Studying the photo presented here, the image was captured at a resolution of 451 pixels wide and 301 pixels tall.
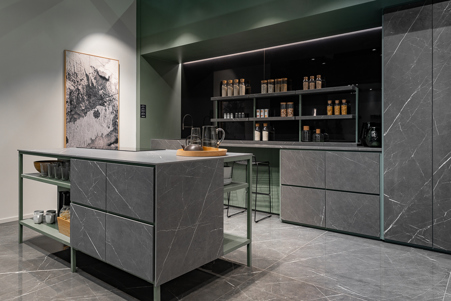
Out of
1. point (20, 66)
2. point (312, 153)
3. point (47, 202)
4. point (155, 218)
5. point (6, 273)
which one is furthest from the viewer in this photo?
point (47, 202)

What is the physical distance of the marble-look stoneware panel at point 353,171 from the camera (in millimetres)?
3387

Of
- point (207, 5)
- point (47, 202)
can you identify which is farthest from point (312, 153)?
point (47, 202)

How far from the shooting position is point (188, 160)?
2.08 m

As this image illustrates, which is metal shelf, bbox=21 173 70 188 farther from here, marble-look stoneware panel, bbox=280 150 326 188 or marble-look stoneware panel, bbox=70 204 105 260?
marble-look stoneware panel, bbox=280 150 326 188

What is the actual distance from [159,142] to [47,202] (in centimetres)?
180

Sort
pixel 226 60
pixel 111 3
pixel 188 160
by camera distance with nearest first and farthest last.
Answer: pixel 188 160, pixel 111 3, pixel 226 60

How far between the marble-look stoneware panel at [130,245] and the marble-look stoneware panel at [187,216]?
65 mm

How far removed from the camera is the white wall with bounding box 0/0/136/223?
3988 mm

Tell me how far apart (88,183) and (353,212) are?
269cm

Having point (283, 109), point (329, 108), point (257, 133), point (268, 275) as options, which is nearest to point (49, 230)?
point (268, 275)

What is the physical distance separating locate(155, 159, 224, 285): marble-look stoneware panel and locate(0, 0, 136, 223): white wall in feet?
10.2

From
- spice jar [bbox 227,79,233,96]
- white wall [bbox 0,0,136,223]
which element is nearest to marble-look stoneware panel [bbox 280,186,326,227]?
spice jar [bbox 227,79,233,96]

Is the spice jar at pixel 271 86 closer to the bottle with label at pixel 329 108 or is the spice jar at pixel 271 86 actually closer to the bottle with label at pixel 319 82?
the bottle with label at pixel 319 82

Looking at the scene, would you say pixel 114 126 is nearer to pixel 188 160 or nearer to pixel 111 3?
pixel 111 3
